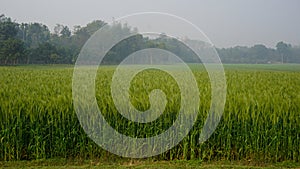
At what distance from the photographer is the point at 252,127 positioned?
14.7 feet

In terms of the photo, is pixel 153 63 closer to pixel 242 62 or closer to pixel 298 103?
pixel 298 103

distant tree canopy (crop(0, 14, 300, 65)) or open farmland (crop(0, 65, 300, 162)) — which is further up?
distant tree canopy (crop(0, 14, 300, 65))

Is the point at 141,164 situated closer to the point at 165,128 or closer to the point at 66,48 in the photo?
the point at 165,128

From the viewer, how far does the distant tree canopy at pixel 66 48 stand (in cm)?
1122

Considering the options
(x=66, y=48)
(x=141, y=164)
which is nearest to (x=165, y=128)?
(x=141, y=164)

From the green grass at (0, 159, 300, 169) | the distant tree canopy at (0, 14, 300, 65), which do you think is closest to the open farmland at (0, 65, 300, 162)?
the green grass at (0, 159, 300, 169)

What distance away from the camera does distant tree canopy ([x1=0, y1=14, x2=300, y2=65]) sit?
1122cm

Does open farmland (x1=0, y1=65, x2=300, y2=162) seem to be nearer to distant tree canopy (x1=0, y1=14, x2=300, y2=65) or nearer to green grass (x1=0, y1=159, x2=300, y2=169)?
green grass (x1=0, y1=159, x2=300, y2=169)

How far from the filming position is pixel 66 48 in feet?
51.8

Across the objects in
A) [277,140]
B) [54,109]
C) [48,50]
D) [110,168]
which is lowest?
[110,168]

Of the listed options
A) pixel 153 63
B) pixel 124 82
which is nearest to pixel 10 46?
pixel 153 63

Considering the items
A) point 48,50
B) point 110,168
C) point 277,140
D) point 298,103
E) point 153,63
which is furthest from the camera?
point 48,50

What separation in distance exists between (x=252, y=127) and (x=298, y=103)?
2.99 ft

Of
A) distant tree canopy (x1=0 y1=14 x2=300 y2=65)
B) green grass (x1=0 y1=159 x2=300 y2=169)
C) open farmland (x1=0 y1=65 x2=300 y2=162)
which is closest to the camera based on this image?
green grass (x1=0 y1=159 x2=300 y2=169)
